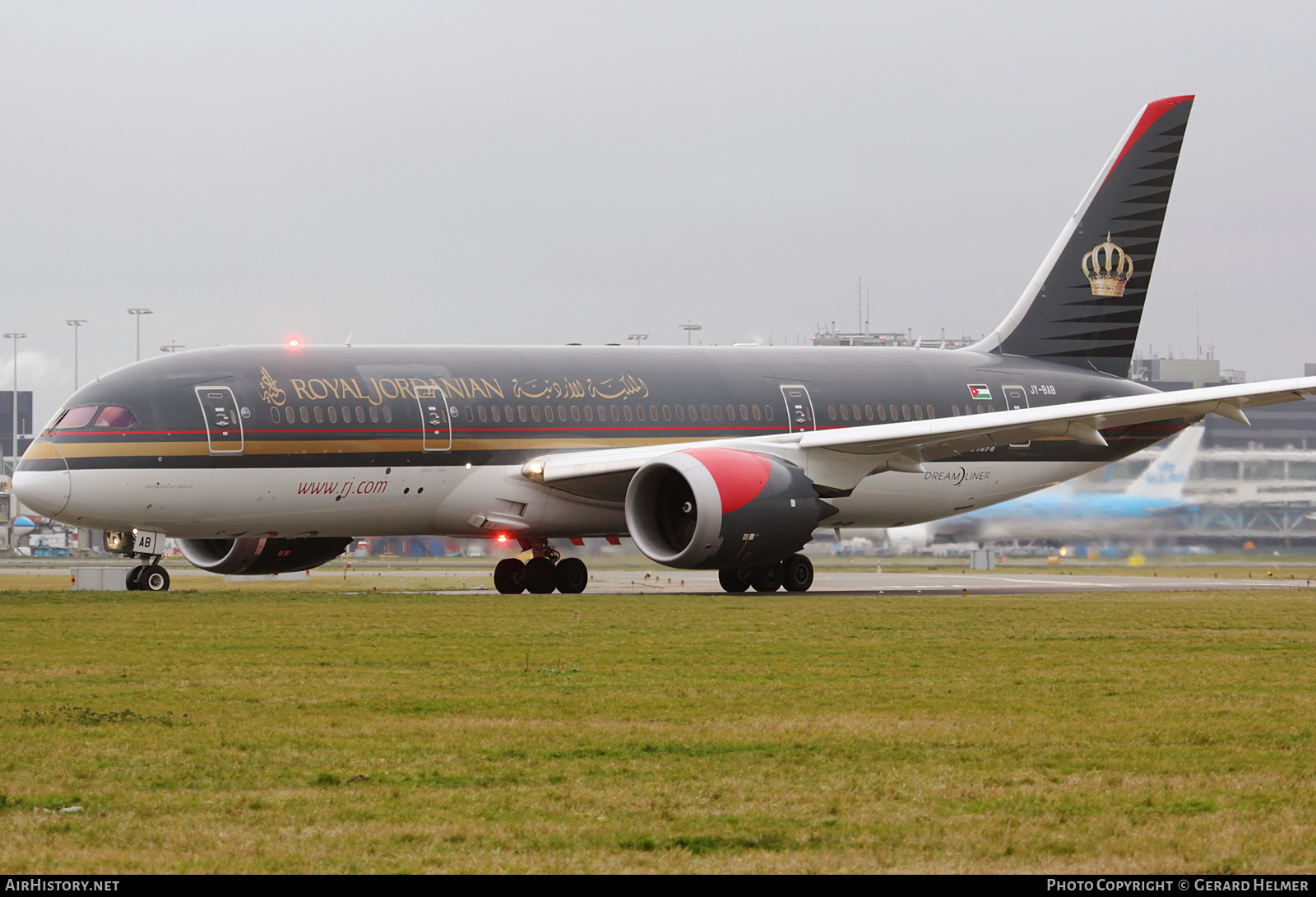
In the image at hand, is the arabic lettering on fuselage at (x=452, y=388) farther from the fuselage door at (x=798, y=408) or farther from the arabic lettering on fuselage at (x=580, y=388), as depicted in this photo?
the fuselage door at (x=798, y=408)

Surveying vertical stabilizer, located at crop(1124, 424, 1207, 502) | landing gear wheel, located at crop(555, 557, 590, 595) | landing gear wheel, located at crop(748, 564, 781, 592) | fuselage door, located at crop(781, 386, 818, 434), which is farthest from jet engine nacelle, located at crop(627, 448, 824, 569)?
vertical stabilizer, located at crop(1124, 424, 1207, 502)

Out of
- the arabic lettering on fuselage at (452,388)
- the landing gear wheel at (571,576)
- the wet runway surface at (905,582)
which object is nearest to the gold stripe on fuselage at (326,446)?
the arabic lettering on fuselage at (452,388)

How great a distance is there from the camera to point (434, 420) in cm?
2698

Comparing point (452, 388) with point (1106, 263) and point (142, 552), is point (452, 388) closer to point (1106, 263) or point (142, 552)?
point (142, 552)

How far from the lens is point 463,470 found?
1072 inches

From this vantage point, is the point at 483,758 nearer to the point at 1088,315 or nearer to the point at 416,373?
the point at 416,373

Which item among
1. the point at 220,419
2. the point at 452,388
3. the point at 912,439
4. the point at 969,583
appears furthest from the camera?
the point at 969,583

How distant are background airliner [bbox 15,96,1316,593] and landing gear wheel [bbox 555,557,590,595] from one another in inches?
1.4

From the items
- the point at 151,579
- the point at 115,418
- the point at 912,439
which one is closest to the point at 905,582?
the point at 912,439

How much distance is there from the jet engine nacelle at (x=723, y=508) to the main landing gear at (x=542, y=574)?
313 centimetres

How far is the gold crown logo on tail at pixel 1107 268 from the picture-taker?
33625mm

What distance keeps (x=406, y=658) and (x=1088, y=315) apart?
2234 cm

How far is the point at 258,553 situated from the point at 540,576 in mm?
4820

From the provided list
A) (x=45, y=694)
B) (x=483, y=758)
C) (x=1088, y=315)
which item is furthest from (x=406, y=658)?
(x=1088, y=315)
